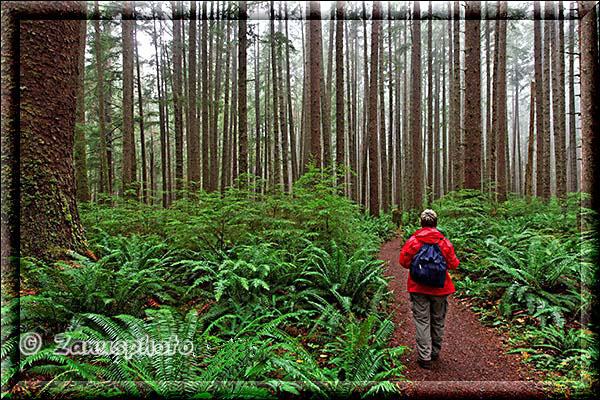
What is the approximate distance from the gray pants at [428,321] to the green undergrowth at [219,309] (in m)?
0.35

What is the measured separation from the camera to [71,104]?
10.6 ft

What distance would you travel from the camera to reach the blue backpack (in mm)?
3320

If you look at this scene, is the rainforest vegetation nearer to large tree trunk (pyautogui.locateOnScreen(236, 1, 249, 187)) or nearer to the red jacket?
the red jacket

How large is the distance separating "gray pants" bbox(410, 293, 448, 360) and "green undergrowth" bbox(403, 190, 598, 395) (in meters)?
1.02

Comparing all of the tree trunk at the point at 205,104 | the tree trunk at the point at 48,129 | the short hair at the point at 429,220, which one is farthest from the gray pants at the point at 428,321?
the tree trunk at the point at 205,104

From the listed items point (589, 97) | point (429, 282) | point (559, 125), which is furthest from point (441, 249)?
point (559, 125)

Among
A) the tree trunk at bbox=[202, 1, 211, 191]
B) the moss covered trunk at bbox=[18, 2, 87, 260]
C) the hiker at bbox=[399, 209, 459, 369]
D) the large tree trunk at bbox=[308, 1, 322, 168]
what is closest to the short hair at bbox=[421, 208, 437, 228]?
the hiker at bbox=[399, 209, 459, 369]

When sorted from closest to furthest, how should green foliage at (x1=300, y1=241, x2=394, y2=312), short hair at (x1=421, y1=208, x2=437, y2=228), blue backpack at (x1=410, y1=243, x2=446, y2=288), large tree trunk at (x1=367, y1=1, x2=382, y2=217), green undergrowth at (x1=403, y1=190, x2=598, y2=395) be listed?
green undergrowth at (x1=403, y1=190, x2=598, y2=395) → blue backpack at (x1=410, y1=243, x2=446, y2=288) → short hair at (x1=421, y1=208, x2=437, y2=228) → green foliage at (x1=300, y1=241, x2=394, y2=312) → large tree trunk at (x1=367, y1=1, x2=382, y2=217)

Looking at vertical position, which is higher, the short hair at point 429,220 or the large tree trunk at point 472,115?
the large tree trunk at point 472,115

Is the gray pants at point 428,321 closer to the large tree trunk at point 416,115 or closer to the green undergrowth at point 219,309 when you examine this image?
the green undergrowth at point 219,309

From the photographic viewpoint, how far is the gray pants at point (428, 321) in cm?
342

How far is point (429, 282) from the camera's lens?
334 centimetres

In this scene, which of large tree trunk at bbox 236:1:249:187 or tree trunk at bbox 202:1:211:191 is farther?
tree trunk at bbox 202:1:211:191

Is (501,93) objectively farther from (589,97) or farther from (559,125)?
(589,97)
